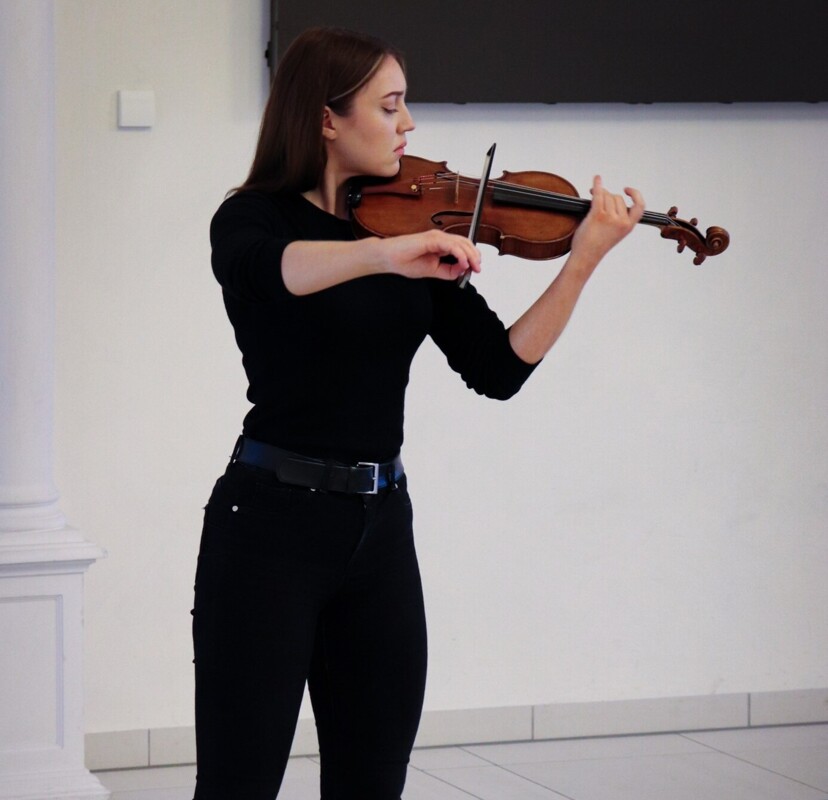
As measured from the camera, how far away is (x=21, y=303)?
98.9 inches

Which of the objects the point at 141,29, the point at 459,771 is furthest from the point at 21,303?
the point at 459,771

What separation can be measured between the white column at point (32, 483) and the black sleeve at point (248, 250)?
3.85ft

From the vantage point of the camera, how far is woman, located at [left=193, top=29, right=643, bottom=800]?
1.45 meters

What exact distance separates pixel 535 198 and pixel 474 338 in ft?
0.65

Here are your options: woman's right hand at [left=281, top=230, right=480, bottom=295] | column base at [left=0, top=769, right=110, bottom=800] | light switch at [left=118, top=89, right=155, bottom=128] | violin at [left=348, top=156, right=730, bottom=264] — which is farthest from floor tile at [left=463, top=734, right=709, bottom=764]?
woman's right hand at [left=281, top=230, right=480, bottom=295]

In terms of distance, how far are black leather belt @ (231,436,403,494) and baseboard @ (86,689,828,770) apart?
1.56 metres

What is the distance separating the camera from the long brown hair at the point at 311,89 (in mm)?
1502

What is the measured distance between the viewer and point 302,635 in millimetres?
1462

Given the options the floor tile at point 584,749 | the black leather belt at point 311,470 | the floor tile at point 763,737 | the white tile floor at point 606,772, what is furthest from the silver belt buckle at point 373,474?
the floor tile at point 763,737

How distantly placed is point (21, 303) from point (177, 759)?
107 centimetres

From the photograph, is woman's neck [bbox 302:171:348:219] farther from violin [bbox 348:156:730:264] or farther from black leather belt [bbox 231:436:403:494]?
black leather belt [bbox 231:436:403:494]

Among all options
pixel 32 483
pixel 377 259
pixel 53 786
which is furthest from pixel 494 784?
pixel 377 259

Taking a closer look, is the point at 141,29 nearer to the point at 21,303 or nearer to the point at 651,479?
the point at 21,303

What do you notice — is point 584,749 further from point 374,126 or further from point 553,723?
point 374,126
